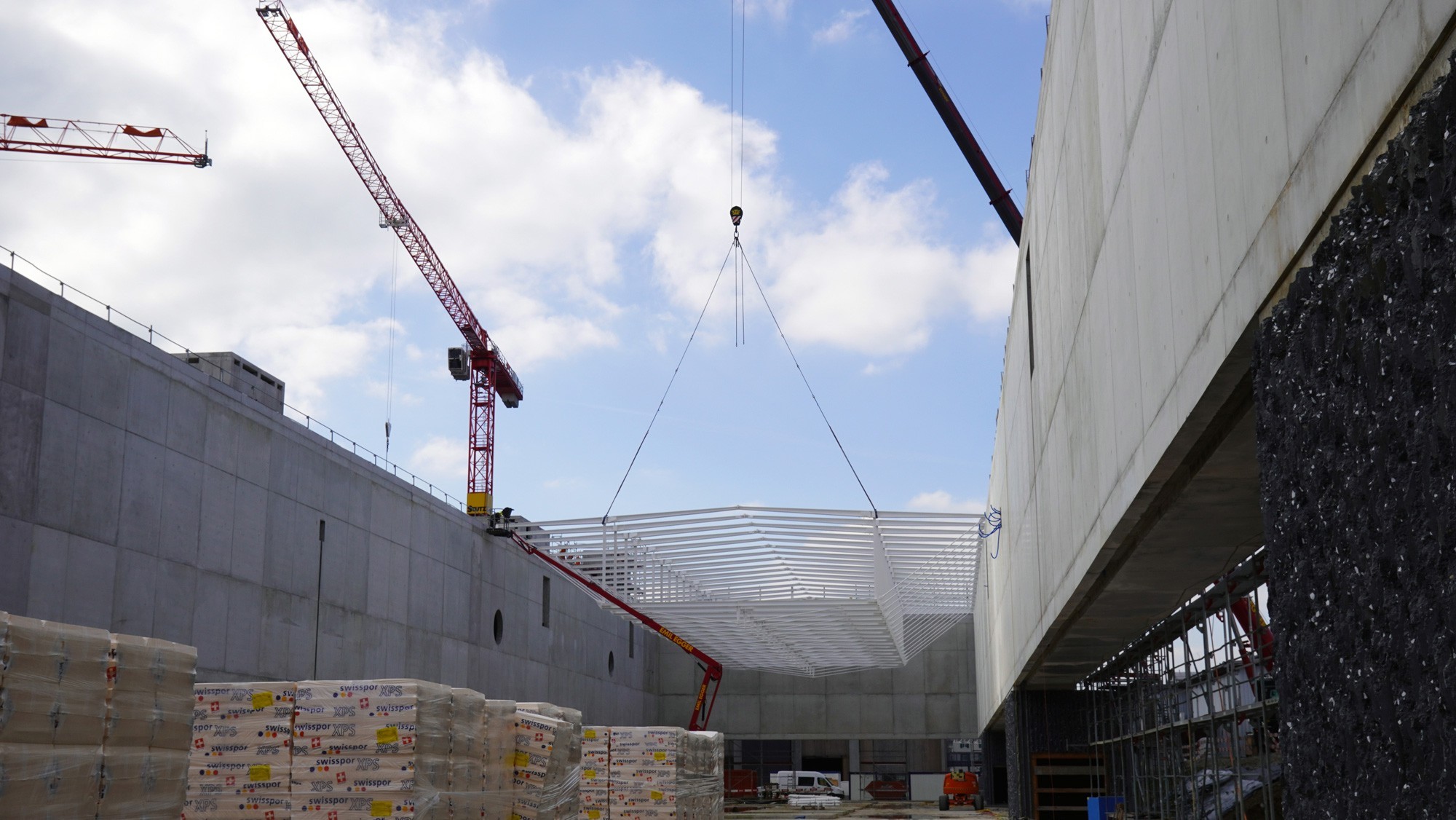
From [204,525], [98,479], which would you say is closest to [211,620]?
[204,525]

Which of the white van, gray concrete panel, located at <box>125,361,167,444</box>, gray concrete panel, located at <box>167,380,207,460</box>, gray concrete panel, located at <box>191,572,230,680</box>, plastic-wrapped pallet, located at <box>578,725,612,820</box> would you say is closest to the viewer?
gray concrete panel, located at <box>125,361,167,444</box>

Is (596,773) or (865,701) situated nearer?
(596,773)

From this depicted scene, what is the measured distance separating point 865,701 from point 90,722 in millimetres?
49211

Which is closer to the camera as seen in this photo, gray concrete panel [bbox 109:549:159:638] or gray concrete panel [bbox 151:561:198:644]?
gray concrete panel [bbox 109:549:159:638]

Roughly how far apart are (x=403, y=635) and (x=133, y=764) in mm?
21901

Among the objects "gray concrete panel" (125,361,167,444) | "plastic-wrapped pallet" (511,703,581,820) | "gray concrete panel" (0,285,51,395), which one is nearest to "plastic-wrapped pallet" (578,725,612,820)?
"plastic-wrapped pallet" (511,703,581,820)

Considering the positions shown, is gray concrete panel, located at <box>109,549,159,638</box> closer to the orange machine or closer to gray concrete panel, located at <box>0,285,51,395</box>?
gray concrete panel, located at <box>0,285,51,395</box>

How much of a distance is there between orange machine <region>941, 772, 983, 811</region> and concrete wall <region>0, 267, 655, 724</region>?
19.7 metres

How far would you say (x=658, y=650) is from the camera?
5797cm

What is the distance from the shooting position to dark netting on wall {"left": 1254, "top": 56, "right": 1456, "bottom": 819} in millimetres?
3139

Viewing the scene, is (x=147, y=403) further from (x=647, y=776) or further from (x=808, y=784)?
(x=808, y=784)

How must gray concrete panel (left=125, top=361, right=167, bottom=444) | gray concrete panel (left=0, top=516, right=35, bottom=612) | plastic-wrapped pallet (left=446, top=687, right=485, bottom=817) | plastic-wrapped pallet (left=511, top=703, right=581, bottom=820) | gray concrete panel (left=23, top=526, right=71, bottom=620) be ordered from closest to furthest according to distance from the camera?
plastic-wrapped pallet (left=446, top=687, right=485, bottom=817), plastic-wrapped pallet (left=511, top=703, right=581, bottom=820), gray concrete panel (left=0, top=516, right=35, bottom=612), gray concrete panel (left=23, top=526, right=71, bottom=620), gray concrete panel (left=125, top=361, right=167, bottom=444)

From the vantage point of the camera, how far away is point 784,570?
3719 cm

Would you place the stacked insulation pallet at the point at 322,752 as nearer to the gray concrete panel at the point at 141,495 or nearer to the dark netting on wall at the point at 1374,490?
the gray concrete panel at the point at 141,495
